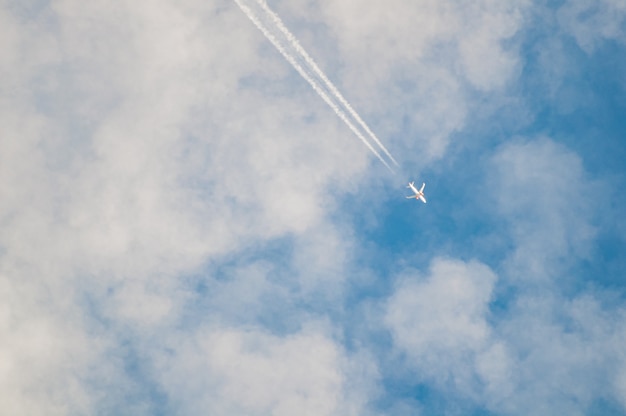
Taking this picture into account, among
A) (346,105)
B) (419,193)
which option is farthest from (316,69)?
(419,193)

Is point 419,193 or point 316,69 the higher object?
point 419,193

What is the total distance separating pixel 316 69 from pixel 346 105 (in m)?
8.32

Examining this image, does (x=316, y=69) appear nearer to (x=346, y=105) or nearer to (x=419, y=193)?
(x=346, y=105)

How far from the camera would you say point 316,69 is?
215ft

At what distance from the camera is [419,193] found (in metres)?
103

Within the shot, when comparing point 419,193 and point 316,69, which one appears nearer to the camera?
point 316,69

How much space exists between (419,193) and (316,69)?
50988 millimetres

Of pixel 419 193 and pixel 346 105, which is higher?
pixel 419 193

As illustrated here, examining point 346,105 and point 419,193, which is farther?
point 419,193

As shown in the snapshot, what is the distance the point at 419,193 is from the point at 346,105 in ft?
143
